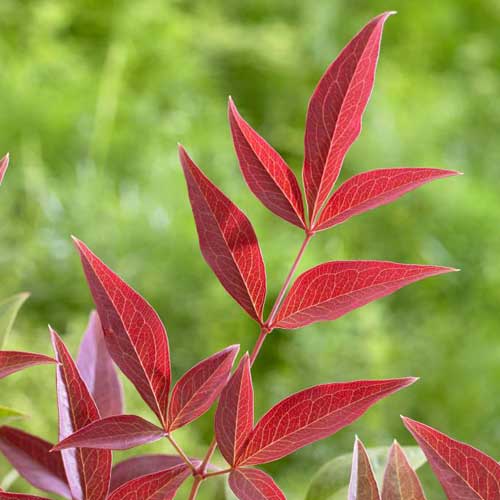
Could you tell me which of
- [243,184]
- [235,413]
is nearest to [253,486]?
[235,413]

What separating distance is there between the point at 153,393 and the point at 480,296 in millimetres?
917

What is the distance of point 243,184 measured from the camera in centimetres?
110

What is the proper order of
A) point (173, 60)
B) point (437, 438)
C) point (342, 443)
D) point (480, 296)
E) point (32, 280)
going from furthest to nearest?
point (173, 60)
point (480, 296)
point (32, 280)
point (342, 443)
point (437, 438)

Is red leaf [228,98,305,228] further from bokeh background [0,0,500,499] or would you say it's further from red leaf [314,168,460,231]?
bokeh background [0,0,500,499]

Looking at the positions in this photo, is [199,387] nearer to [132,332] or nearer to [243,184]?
[132,332]

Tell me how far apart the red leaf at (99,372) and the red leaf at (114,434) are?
1.8 inches

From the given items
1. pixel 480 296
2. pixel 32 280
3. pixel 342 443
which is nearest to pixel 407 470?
pixel 342 443

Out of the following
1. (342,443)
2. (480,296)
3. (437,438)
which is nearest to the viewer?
(437,438)

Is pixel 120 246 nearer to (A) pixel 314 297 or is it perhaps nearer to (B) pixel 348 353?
(B) pixel 348 353

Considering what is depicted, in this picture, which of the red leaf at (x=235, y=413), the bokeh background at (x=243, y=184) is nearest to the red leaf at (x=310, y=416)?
the red leaf at (x=235, y=413)

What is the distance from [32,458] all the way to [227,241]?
2.6 inches

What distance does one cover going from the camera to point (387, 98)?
1351 mm

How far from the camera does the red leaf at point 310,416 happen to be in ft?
0.45

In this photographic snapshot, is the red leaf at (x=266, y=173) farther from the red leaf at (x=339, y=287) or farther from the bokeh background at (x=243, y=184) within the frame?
the bokeh background at (x=243, y=184)
